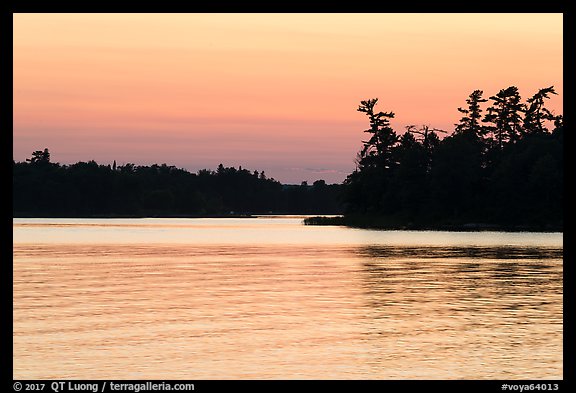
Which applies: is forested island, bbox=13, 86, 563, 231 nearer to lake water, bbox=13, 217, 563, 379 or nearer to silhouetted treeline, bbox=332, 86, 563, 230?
silhouetted treeline, bbox=332, 86, 563, 230

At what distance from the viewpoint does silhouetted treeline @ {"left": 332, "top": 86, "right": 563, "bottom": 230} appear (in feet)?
516

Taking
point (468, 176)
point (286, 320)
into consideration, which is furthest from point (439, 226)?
point (286, 320)

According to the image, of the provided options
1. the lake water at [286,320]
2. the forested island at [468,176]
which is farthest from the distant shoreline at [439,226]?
the lake water at [286,320]

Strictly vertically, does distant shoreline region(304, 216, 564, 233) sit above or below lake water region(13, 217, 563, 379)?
above

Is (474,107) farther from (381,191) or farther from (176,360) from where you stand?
(176,360)

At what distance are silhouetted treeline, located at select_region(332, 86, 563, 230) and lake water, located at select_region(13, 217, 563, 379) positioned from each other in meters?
91.2

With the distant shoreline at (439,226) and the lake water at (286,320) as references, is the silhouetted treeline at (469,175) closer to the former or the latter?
the distant shoreline at (439,226)

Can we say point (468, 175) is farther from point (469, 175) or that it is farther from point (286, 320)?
point (286, 320)

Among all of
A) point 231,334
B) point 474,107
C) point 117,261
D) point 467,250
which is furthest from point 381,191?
point 231,334

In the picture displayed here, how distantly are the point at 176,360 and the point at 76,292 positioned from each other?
1899 cm

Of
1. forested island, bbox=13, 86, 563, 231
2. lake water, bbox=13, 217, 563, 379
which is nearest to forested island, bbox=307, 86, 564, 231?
forested island, bbox=13, 86, 563, 231

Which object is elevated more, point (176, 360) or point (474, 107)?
point (474, 107)

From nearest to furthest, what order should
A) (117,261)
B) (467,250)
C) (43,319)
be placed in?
1. (43,319)
2. (117,261)
3. (467,250)
